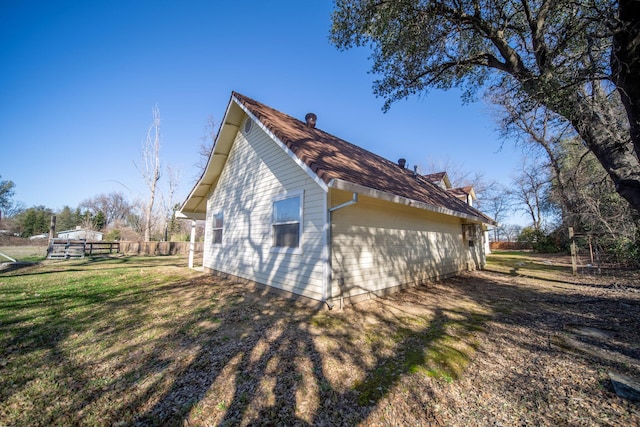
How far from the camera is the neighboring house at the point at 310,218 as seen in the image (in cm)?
521

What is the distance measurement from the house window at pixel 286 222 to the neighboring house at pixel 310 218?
0.03 m

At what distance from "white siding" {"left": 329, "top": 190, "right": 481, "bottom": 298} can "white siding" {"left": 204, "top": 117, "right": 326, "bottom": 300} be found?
48 centimetres

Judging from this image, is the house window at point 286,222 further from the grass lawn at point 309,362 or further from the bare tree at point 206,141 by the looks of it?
the bare tree at point 206,141

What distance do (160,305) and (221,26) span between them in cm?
1024

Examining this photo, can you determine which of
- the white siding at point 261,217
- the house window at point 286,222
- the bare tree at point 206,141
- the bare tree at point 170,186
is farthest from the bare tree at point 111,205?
the house window at point 286,222

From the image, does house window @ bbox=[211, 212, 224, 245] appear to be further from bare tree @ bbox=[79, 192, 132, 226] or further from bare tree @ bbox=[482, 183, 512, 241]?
bare tree @ bbox=[79, 192, 132, 226]

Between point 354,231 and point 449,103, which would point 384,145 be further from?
point 354,231

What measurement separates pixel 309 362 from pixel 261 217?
15.2ft

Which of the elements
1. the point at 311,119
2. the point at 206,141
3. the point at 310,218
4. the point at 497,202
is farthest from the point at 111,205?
the point at 497,202

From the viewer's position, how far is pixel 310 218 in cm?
550

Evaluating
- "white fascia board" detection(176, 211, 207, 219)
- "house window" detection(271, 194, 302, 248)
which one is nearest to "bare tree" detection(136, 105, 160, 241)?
"white fascia board" detection(176, 211, 207, 219)

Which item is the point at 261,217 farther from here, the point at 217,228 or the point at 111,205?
the point at 111,205

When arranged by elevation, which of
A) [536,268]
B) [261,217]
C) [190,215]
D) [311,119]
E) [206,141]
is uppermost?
[206,141]

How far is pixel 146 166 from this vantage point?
2394cm
